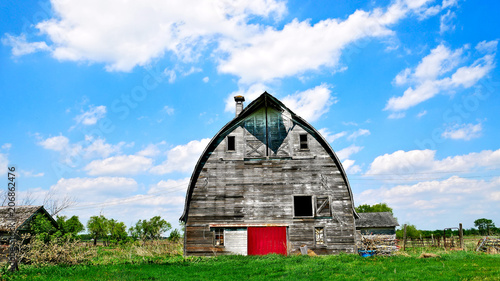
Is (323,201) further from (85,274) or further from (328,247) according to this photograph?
(85,274)

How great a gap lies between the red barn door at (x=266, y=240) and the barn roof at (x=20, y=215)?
1629cm

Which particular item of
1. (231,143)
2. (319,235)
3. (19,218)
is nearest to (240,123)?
(231,143)

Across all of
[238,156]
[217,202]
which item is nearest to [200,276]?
[217,202]

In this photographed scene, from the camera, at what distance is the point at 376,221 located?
114ft

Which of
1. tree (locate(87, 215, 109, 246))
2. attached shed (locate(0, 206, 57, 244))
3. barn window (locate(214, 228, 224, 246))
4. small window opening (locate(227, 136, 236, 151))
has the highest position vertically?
small window opening (locate(227, 136, 236, 151))

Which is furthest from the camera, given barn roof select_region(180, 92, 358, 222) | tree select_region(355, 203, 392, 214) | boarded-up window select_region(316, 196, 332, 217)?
tree select_region(355, 203, 392, 214)

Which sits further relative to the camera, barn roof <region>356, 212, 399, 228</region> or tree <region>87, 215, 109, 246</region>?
tree <region>87, 215, 109, 246</region>

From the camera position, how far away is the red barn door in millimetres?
18469

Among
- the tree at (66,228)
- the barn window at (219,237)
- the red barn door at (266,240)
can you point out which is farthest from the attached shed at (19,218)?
the red barn door at (266,240)

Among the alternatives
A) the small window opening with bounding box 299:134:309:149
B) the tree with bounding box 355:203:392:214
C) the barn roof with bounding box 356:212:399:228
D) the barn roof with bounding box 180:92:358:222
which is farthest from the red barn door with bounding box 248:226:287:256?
the tree with bounding box 355:203:392:214

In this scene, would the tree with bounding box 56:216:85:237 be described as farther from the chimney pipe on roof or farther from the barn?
the chimney pipe on roof

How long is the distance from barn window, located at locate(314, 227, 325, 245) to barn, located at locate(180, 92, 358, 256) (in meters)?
0.05

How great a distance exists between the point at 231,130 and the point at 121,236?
18945 millimetres

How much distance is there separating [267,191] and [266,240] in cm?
271
